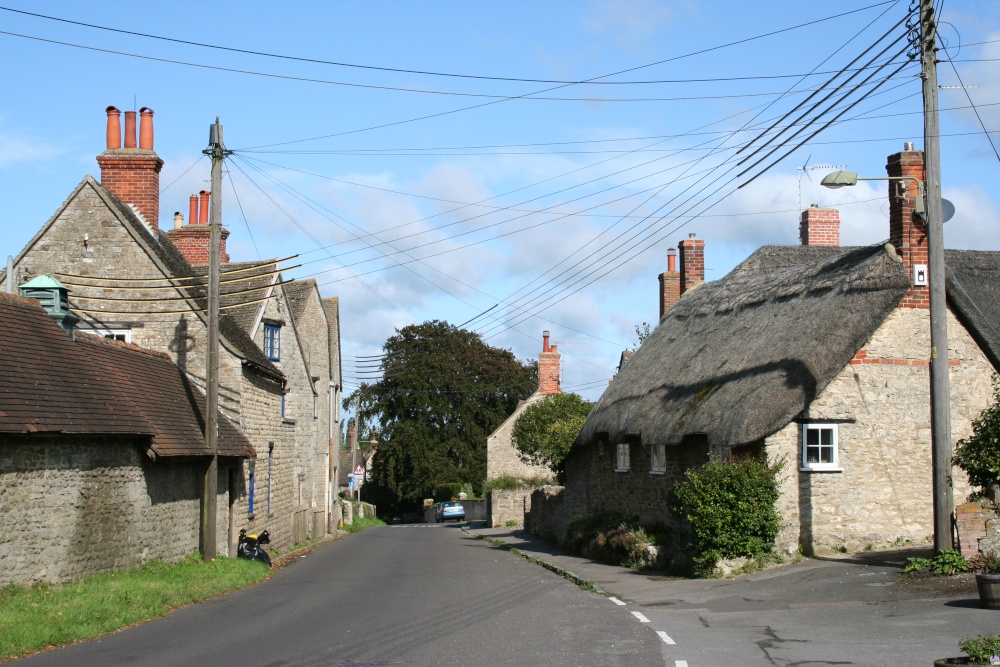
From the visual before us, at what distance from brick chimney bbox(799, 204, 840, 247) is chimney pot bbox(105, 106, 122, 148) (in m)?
19.9

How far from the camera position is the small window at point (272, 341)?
1197 inches

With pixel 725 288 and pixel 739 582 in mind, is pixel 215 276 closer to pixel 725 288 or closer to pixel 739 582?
pixel 739 582

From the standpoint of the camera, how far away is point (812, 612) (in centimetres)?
1341

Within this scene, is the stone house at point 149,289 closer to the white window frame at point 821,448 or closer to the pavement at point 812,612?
the pavement at point 812,612

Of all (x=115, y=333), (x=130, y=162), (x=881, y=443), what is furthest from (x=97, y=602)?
(x=130, y=162)

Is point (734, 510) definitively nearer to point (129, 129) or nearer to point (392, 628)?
point (392, 628)

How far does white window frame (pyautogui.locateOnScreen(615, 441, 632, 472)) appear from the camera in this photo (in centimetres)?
2497

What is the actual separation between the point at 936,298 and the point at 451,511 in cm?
4486

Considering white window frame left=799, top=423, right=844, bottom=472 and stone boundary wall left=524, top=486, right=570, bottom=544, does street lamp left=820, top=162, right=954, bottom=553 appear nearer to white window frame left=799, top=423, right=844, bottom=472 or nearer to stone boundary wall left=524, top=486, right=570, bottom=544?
white window frame left=799, top=423, right=844, bottom=472

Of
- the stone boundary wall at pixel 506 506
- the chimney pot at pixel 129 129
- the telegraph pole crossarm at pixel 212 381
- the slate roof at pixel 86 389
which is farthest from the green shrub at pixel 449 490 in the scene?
the telegraph pole crossarm at pixel 212 381

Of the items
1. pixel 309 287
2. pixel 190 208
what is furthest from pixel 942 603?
pixel 309 287

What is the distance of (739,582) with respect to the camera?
16.8 meters

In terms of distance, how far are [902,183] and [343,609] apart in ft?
41.1

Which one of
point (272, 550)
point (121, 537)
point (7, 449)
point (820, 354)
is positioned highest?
point (820, 354)
